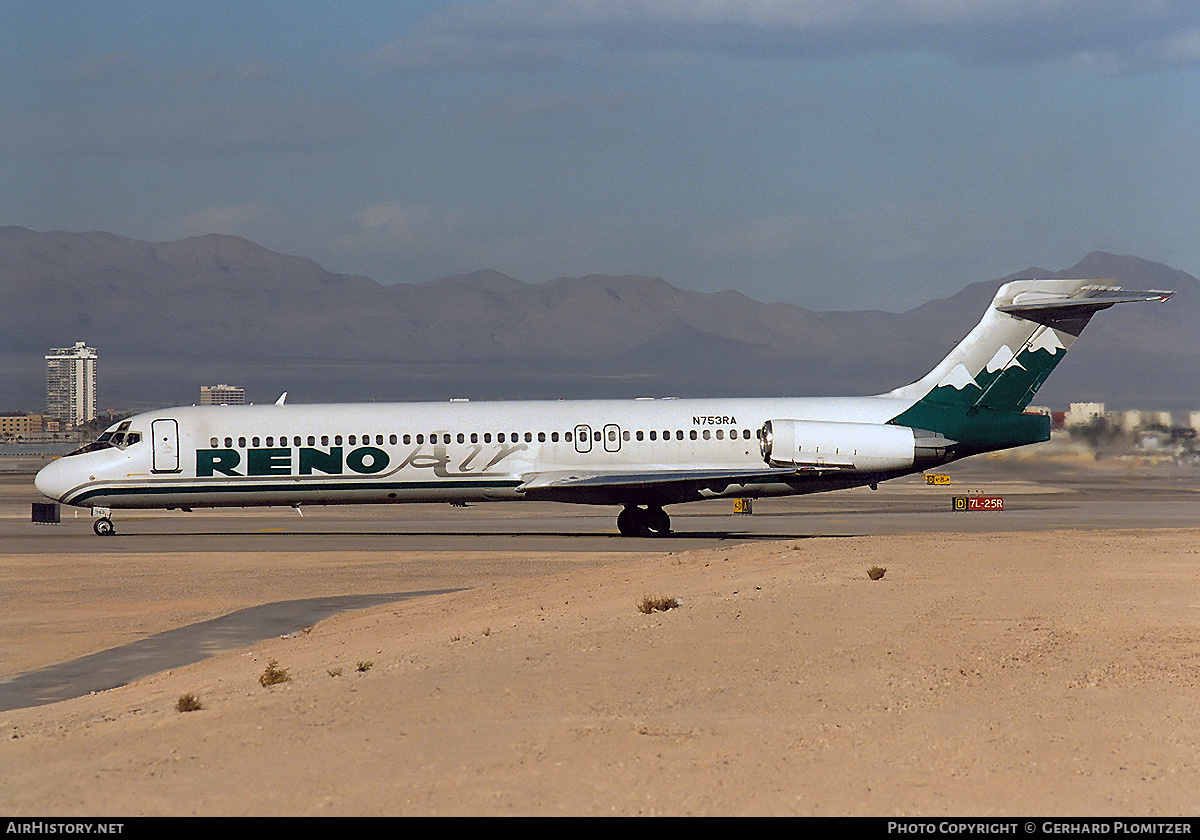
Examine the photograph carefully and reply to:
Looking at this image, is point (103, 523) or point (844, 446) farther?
point (103, 523)

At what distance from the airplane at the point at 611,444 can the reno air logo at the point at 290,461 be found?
37mm

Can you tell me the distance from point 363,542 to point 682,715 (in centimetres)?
2273

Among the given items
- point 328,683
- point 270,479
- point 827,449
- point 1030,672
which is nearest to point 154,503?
point 270,479

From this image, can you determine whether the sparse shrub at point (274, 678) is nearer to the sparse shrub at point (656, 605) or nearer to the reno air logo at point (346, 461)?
the sparse shrub at point (656, 605)

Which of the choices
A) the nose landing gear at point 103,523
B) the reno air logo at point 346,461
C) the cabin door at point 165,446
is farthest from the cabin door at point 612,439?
the nose landing gear at point 103,523

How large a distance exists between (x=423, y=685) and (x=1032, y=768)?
538 centimetres

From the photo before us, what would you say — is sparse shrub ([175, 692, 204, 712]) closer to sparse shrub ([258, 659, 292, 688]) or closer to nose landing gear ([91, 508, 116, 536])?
sparse shrub ([258, 659, 292, 688])

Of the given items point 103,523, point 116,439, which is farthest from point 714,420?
point 103,523

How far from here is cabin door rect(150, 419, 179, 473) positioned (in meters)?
34.3

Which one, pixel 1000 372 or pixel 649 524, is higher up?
pixel 1000 372

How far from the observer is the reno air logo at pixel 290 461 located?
33938 millimetres

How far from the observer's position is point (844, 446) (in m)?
32.7

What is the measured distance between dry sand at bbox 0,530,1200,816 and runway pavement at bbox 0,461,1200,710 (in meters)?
1.19

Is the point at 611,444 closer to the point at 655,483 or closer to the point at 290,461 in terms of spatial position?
the point at 655,483
